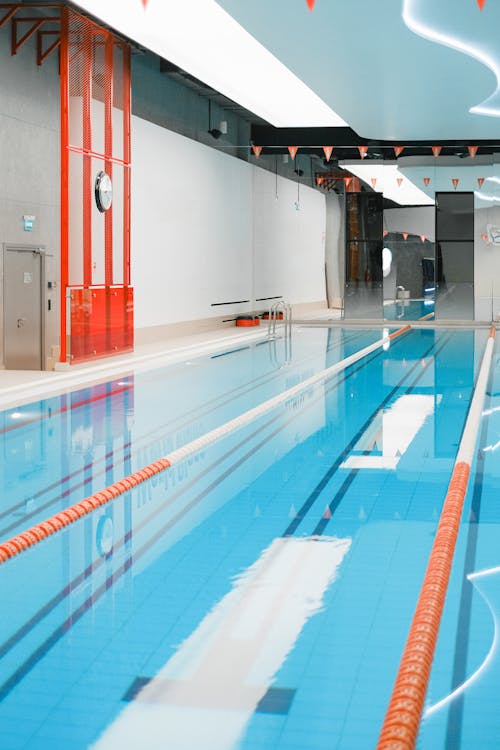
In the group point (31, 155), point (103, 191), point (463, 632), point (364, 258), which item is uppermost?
point (31, 155)

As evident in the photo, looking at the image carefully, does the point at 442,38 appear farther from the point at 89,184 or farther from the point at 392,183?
the point at 392,183

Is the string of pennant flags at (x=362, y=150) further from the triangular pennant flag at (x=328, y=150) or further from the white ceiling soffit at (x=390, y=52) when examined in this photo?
the white ceiling soffit at (x=390, y=52)

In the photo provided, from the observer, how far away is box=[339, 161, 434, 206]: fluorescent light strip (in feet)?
77.2

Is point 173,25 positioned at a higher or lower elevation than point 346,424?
higher

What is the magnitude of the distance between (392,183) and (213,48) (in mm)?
11102

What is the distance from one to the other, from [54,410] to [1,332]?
10.3ft

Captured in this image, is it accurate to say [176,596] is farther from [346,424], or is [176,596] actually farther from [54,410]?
[54,410]

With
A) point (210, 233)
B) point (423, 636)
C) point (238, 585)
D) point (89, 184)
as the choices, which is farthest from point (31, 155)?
point (423, 636)

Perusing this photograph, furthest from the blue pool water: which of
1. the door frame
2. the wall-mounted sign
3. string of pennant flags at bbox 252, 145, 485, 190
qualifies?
string of pennant flags at bbox 252, 145, 485, 190

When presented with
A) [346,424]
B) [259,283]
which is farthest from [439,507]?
[259,283]

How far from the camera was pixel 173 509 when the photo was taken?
5.77 metres

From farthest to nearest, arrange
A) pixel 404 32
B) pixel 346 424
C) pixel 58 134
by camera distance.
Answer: pixel 58 134 < pixel 404 32 < pixel 346 424

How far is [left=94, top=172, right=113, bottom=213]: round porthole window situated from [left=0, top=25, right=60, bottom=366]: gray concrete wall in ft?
2.70

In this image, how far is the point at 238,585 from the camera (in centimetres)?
444
